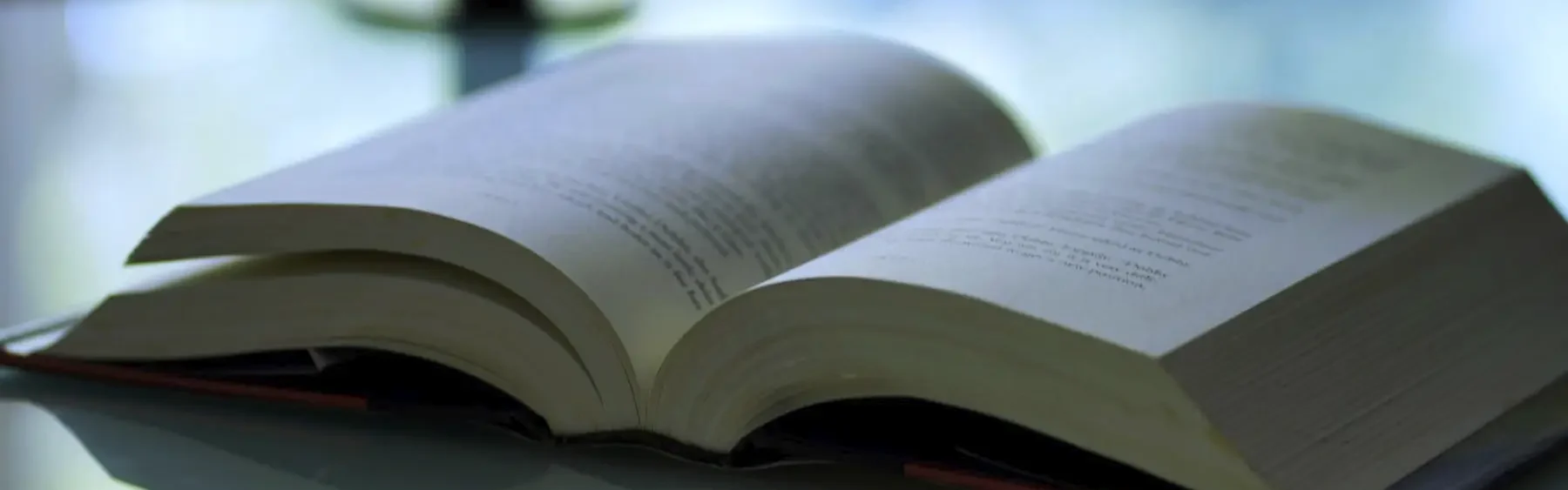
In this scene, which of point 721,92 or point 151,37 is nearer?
point 721,92

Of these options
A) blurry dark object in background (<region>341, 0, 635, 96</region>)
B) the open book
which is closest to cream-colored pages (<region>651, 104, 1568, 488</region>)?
the open book

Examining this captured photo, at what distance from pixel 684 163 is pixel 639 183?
0.12 ft

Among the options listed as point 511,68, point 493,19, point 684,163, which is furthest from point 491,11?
point 684,163

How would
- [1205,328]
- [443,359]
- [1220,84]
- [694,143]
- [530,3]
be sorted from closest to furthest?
[1205,328] → [443,359] → [694,143] → [1220,84] → [530,3]

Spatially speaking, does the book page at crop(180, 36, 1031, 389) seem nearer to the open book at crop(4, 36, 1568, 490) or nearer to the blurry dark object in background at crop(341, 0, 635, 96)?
the open book at crop(4, 36, 1568, 490)

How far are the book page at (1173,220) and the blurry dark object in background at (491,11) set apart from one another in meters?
0.83

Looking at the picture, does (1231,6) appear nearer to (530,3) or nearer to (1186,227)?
(530,3)

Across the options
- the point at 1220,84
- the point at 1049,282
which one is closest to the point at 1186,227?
the point at 1049,282

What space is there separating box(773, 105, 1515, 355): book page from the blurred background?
401 millimetres

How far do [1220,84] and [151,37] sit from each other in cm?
83

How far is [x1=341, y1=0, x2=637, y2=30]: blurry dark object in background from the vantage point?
166 cm

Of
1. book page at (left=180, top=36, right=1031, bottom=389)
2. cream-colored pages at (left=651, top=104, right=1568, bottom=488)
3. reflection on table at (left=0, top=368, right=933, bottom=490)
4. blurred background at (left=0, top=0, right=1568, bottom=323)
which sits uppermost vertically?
blurred background at (left=0, top=0, right=1568, bottom=323)

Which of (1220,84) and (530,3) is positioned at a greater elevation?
(530,3)

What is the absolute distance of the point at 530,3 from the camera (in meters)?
1.71
